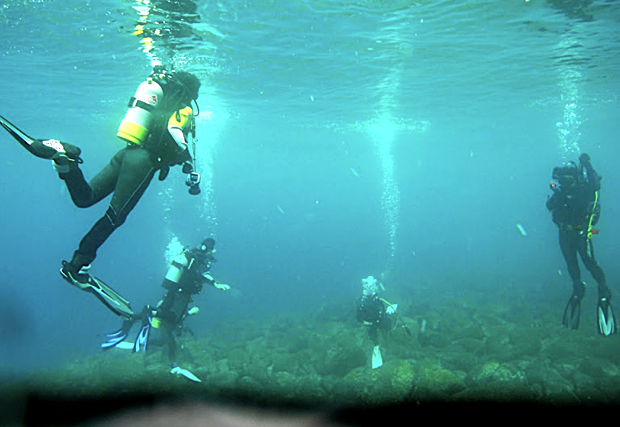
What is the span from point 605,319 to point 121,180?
35.2 ft

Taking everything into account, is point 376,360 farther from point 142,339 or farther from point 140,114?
point 140,114

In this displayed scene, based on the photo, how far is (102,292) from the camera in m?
4.42

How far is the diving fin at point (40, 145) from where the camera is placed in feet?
11.7

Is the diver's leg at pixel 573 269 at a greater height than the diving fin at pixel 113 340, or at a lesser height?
greater

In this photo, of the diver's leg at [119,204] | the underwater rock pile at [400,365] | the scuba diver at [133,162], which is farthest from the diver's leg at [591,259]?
the diver's leg at [119,204]

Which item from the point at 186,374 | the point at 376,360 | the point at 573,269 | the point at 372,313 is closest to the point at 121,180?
the point at 186,374

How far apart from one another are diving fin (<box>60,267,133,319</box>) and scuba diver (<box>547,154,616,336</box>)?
9.18 meters

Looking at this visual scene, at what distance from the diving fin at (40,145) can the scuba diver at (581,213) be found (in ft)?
31.2

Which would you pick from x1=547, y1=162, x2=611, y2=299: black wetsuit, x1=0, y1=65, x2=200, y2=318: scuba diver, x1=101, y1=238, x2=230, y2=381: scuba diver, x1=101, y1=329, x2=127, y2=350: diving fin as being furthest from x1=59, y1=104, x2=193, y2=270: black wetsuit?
x1=547, y1=162, x2=611, y2=299: black wetsuit

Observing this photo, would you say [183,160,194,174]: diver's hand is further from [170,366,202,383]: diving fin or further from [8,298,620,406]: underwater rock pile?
[170,366,202,383]: diving fin

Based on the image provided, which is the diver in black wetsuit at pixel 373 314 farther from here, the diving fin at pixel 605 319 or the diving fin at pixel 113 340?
the diving fin at pixel 113 340

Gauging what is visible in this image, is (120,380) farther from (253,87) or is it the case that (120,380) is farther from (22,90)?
(22,90)

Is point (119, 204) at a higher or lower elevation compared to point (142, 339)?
higher

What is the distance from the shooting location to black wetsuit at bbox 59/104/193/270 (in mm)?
4062
